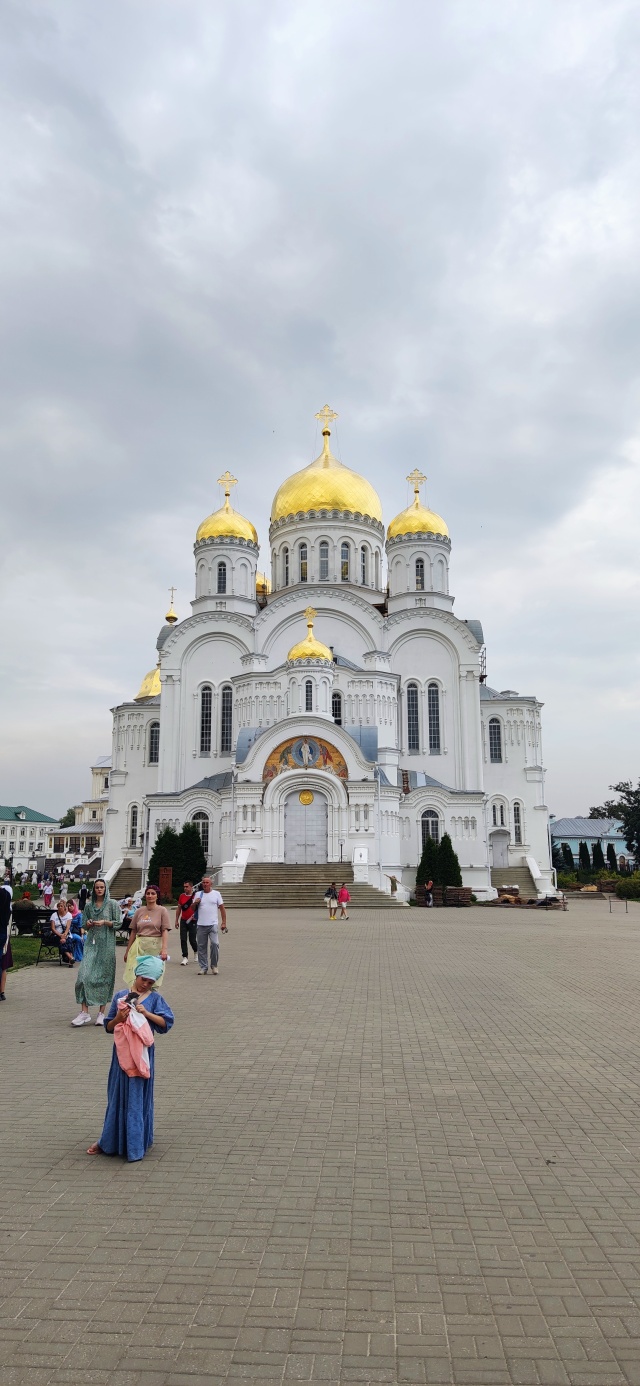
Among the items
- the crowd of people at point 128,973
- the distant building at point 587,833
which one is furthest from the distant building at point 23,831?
the crowd of people at point 128,973

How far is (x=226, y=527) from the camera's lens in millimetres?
42438

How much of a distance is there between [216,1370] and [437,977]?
986cm

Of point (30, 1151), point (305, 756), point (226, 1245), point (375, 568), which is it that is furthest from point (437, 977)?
point (375, 568)

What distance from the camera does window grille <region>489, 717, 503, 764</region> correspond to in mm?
40875

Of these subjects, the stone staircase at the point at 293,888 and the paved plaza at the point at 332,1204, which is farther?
the stone staircase at the point at 293,888

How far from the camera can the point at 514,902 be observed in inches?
1339

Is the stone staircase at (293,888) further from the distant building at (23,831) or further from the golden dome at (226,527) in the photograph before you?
the distant building at (23,831)

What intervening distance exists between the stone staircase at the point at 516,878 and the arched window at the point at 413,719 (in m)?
5.88

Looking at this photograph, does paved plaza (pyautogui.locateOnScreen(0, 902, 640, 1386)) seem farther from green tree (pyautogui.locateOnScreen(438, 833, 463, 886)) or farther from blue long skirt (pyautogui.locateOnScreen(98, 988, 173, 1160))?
green tree (pyautogui.locateOnScreen(438, 833, 463, 886))

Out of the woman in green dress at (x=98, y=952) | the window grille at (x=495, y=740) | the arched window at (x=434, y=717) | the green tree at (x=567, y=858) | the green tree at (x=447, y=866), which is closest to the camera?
the woman in green dress at (x=98, y=952)

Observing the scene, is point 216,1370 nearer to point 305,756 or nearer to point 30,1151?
point 30,1151

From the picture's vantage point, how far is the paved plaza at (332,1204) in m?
3.57

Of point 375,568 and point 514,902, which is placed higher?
point 375,568

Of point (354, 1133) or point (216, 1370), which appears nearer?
point (216, 1370)
